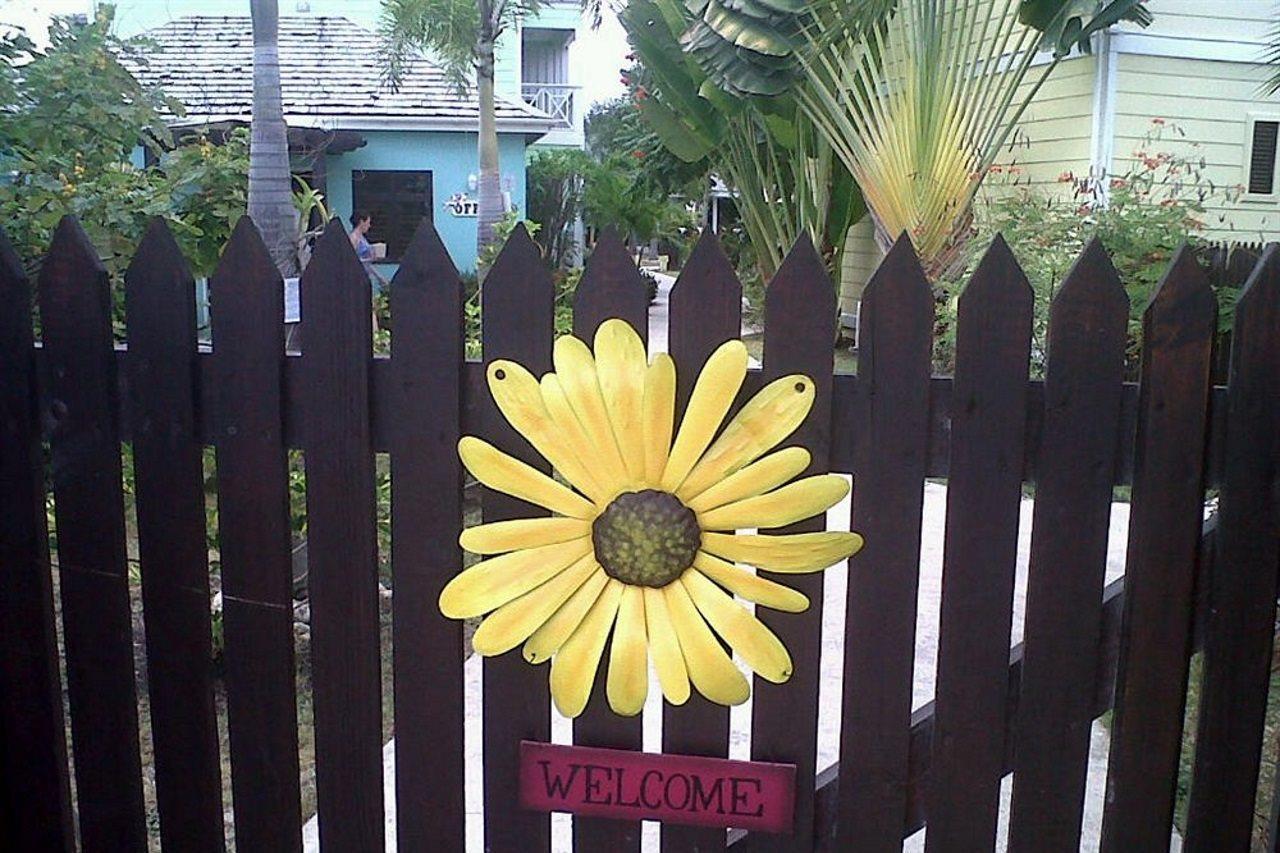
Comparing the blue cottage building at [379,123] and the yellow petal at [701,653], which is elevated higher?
the blue cottage building at [379,123]

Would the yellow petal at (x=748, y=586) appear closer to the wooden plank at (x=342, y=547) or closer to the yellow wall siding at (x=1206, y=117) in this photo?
the wooden plank at (x=342, y=547)

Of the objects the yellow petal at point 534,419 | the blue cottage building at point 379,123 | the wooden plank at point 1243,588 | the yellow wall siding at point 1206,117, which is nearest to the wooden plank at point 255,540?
the yellow petal at point 534,419

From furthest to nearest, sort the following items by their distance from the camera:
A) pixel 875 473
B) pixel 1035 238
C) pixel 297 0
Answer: pixel 297 0, pixel 1035 238, pixel 875 473

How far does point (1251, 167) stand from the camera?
10.3m

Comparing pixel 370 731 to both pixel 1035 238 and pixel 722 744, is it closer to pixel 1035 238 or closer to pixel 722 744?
pixel 722 744

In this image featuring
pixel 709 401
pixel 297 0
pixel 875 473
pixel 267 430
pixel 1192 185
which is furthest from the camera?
pixel 297 0

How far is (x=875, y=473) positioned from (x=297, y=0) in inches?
916

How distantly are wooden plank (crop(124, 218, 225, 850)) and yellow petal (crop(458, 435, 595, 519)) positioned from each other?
60 cm

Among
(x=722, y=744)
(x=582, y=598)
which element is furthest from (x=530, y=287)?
(x=722, y=744)

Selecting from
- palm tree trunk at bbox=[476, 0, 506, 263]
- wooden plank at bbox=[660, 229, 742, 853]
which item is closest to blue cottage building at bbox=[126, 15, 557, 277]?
palm tree trunk at bbox=[476, 0, 506, 263]

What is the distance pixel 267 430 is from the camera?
2.08m

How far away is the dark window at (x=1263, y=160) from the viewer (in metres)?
10.2

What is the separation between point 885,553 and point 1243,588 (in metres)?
0.60

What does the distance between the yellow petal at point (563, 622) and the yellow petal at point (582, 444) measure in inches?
5.4
